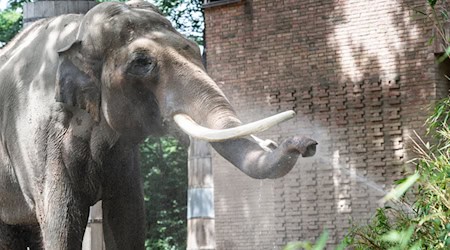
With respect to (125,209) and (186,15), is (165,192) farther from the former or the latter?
(125,209)

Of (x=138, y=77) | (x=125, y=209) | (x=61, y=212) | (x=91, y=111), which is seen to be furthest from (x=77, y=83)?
(x=125, y=209)

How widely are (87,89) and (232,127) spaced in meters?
0.99

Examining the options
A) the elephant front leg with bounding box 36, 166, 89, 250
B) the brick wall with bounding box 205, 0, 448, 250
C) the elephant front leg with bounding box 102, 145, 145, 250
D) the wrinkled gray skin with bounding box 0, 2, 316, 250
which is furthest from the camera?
the brick wall with bounding box 205, 0, 448, 250

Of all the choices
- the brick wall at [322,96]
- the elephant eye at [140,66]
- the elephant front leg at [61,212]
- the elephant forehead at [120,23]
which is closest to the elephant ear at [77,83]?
the elephant forehead at [120,23]

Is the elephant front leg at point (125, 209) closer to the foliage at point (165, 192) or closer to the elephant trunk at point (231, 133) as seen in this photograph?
the elephant trunk at point (231, 133)

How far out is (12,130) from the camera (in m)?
5.08

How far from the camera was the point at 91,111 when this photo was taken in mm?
4723

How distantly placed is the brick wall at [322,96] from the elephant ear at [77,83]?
8.62 meters

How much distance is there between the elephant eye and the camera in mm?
4523

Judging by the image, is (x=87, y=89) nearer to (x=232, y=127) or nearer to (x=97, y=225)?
(x=232, y=127)

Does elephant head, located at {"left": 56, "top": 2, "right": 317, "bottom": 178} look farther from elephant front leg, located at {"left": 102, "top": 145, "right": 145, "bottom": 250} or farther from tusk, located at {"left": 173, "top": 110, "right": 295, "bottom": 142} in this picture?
elephant front leg, located at {"left": 102, "top": 145, "right": 145, "bottom": 250}

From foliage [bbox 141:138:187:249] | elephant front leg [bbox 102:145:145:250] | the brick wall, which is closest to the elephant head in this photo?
elephant front leg [bbox 102:145:145:250]

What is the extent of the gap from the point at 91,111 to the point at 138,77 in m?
0.34

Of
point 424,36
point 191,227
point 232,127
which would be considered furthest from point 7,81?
point 191,227
